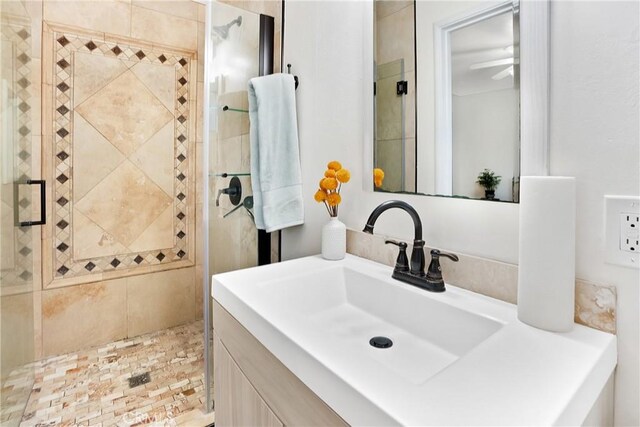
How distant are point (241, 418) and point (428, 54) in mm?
1139

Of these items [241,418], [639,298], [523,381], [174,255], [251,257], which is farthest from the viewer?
[174,255]

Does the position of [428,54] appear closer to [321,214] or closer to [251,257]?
[321,214]

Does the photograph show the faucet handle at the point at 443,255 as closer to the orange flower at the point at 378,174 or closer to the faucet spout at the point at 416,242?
the faucet spout at the point at 416,242

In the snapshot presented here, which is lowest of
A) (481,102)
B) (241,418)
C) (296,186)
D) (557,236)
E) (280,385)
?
(241,418)

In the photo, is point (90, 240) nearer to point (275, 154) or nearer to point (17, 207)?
point (17, 207)

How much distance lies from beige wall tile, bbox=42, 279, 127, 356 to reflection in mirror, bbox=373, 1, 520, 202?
1966 mm

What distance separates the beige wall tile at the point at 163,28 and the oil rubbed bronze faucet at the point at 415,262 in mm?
2093

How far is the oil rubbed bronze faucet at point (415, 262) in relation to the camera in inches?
35.9

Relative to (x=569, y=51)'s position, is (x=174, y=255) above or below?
below

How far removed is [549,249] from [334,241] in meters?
0.68

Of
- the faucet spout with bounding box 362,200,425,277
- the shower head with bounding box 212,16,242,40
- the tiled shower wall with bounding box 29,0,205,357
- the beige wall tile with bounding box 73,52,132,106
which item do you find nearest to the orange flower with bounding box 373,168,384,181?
the faucet spout with bounding box 362,200,425,277

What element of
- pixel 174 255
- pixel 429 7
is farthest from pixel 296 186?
pixel 174 255

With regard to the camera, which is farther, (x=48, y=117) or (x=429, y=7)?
A: (x=48, y=117)

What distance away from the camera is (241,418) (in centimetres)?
86
